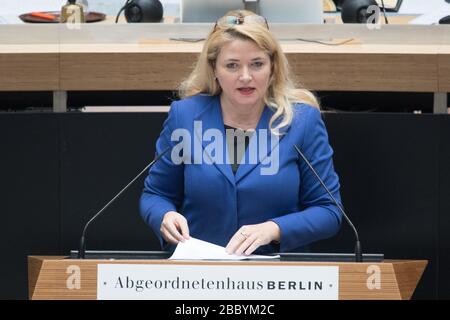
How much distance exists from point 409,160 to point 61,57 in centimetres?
82

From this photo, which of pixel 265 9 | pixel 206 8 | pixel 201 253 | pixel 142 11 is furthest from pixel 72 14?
pixel 201 253

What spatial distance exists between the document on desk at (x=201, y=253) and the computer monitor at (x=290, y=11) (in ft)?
3.76

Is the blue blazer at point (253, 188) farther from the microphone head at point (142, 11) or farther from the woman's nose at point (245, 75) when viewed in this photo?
the microphone head at point (142, 11)

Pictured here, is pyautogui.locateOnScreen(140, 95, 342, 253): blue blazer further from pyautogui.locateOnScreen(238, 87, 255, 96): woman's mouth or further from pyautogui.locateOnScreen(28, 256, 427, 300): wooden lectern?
pyautogui.locateOnScreen(28, 256, 427, 300): wooden lectern

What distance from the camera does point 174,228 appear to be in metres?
1.84

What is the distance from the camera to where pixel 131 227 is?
8.21ft

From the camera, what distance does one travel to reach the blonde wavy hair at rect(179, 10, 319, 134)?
1.95m

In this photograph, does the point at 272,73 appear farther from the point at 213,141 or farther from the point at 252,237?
the point at 252,237

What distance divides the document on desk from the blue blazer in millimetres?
196

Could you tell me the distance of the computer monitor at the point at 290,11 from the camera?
9.11 feet

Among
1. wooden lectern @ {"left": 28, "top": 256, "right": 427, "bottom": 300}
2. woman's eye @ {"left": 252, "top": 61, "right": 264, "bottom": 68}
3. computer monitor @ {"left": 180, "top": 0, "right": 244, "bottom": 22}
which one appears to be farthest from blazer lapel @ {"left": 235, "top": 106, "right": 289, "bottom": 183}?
computer monitor @ {"left": 180, "top": 0, "right": 244, "bottom": 22}

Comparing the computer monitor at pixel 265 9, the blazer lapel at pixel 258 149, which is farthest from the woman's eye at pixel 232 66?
the computer monitor at pixel 265 9

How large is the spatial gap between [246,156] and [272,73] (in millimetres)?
165

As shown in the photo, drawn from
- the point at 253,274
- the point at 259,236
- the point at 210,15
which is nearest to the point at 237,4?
the point at 210,15
